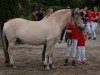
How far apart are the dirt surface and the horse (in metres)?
0.41

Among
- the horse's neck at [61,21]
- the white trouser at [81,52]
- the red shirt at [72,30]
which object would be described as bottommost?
the white trouser at [81,52]

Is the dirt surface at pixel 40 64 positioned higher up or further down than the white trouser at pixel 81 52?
further down

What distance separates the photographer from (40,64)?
11.5m

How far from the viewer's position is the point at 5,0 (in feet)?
→ 54.0

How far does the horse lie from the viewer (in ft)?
34.1

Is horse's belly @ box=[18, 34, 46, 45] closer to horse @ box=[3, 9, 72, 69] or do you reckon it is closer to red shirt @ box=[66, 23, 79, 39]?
horse @ box=[3, 9, 72, 69]

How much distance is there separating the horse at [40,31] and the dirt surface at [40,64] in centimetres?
41

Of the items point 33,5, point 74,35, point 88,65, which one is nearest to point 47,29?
point 74,35

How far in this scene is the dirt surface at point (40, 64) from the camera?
10.2 metres

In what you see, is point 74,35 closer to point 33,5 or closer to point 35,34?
point 35,34

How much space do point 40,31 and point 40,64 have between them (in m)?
1.53

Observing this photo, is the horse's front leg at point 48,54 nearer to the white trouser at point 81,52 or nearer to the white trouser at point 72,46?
the white trouser at point 72,46

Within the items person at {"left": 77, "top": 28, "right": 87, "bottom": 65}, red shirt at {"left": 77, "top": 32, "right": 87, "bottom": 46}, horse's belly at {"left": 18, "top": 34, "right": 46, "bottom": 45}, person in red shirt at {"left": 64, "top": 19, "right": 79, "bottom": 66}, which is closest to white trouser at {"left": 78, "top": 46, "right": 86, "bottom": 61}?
person at {"left": 77, "top": 28, "right": 87, "bottom": 65}

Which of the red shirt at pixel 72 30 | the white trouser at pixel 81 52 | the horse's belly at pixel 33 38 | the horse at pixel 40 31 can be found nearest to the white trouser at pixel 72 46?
the red shirt at pixel 72 30
